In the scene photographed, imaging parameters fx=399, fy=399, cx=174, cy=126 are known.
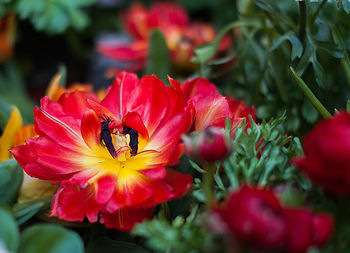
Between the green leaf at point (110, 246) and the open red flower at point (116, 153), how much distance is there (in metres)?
0.03

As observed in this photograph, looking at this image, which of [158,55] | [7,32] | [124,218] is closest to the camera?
[124,218]

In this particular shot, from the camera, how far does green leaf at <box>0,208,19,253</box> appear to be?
0.25m

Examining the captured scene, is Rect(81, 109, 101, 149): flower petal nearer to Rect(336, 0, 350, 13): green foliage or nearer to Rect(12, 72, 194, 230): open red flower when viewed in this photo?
Rect(12, 72, 194, 230): open red flower

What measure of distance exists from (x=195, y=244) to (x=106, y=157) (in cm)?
13

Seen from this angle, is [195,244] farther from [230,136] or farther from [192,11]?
Result: [192,11]

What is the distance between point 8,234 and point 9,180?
0.36ft

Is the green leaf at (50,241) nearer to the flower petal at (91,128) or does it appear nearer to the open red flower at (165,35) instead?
the flower petal at (91,128)

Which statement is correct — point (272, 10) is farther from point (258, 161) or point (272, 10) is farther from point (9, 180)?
point (9, 180)

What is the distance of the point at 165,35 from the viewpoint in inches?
27.7

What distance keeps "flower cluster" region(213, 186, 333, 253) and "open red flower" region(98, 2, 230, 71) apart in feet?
1.58

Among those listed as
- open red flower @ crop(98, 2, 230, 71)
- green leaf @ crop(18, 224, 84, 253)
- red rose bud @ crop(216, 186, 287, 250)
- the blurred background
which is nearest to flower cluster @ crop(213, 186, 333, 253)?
red rose bud @ crop(216, 186, 287, 250)

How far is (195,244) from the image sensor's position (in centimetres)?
25

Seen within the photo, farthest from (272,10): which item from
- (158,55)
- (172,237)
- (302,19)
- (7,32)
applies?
(7,32)

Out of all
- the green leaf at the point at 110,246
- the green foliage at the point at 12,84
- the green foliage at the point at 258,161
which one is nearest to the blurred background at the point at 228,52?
the green foliage at the point at 12,84
